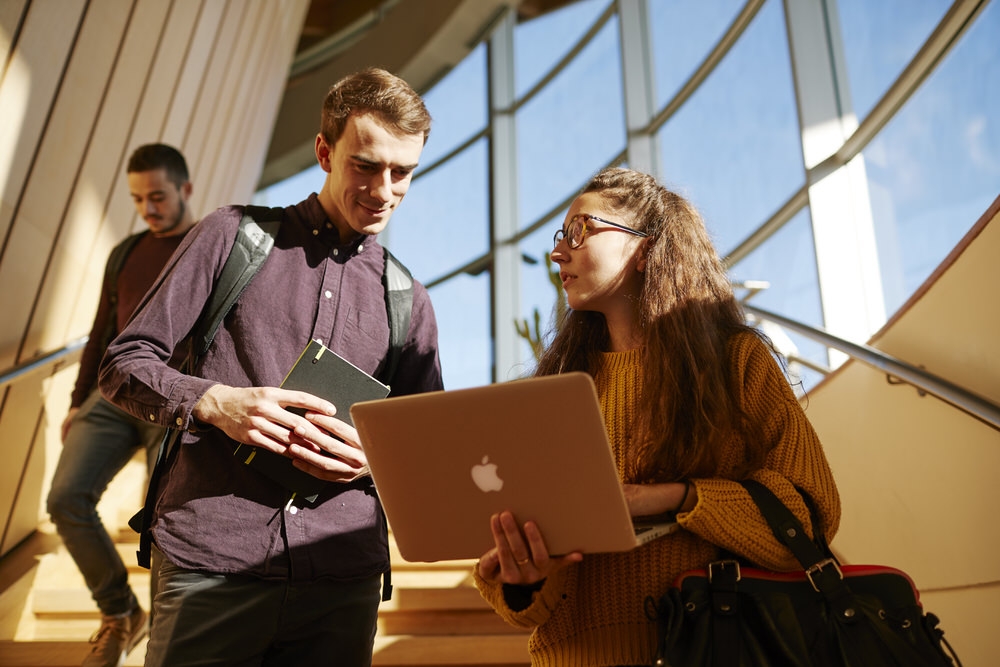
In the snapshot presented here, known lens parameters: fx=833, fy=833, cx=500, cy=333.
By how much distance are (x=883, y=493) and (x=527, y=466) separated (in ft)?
6.69

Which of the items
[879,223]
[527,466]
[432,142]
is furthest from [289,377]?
[432,142]

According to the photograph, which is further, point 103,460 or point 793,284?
point 793,284

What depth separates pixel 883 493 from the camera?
284 centimetres

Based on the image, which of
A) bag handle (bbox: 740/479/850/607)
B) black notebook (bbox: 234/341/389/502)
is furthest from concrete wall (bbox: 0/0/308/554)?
bag handle (bbox: 740/479/850/607)

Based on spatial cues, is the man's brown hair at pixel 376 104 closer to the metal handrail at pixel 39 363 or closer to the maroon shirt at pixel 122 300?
the maroon shirt at pixel 122 300

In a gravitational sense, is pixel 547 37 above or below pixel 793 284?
above

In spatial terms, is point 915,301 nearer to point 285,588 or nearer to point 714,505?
point 714,505

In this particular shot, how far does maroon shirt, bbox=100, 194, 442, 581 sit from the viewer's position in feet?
4.97

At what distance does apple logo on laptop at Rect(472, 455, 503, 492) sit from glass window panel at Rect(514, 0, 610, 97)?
6642mm

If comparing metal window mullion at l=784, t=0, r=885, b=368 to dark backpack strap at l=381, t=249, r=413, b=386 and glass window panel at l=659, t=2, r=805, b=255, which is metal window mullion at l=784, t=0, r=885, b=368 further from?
dark backpack strap at l=381, t=249, r=413, b=386

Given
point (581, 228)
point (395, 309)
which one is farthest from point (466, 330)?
point (581, 228)

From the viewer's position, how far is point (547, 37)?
7.90 metres

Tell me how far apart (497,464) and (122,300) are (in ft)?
7.04

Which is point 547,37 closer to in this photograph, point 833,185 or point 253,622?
point 833,185
